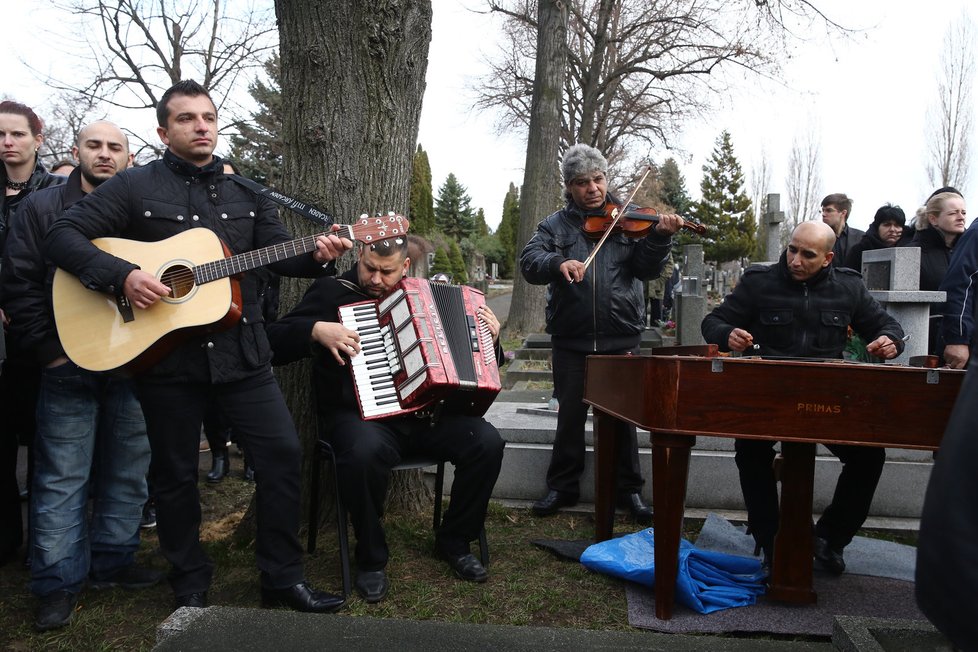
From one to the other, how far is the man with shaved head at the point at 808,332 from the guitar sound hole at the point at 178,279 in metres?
2.55

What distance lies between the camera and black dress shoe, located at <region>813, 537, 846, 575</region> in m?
3.71

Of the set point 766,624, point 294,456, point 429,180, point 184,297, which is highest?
point 429,180

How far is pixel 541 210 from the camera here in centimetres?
1258

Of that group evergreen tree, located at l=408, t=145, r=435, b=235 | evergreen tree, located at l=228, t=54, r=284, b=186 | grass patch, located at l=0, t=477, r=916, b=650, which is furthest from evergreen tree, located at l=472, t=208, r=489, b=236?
grass patch, located at l=0, t=477, r=916, b=650

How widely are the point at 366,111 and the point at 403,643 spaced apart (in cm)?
273

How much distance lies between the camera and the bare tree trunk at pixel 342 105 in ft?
12.8

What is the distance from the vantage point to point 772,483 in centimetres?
355

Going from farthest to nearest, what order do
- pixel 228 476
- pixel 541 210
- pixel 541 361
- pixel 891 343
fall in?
pixel 541 210 < pixel 541 361 < pixel 228 476 < pixel 891 343

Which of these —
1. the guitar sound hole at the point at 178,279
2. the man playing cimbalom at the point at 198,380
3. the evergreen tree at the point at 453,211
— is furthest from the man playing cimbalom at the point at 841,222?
the evergreen tree at the point at 453,211

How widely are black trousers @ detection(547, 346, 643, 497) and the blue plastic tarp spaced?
67 cm

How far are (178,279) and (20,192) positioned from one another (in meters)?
1.44

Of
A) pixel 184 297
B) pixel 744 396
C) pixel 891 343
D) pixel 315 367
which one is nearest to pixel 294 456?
pixel 315 367

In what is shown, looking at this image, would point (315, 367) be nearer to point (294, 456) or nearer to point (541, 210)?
point (294, 456)

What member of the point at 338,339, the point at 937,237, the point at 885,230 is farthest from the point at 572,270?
the point at 885,230
